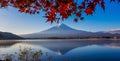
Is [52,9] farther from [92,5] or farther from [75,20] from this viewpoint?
[92,5]

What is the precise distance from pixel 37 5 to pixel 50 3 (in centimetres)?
77

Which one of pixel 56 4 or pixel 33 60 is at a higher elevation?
pixel 56 4

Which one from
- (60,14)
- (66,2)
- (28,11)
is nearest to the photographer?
(66,2)

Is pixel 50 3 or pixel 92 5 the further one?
pixel 50 3

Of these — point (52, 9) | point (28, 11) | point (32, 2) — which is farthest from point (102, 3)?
point (28, 11)

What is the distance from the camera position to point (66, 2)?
5793 mm

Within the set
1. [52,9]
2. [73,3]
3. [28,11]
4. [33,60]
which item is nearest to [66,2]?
[73,3]

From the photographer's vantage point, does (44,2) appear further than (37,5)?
→ No

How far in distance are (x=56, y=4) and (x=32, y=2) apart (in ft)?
2.76

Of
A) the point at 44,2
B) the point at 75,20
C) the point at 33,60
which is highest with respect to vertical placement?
the point at 44,2

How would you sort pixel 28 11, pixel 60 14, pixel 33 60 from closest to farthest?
pixel 60 14, pixel 28 11, pixel 33 60

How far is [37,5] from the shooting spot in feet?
24.0

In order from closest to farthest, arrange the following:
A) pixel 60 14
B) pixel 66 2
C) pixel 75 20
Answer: pixel 66 2 → pixel 60 14 → pixel 75 20

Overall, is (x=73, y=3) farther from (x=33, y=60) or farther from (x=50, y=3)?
(x=33, y=60)
